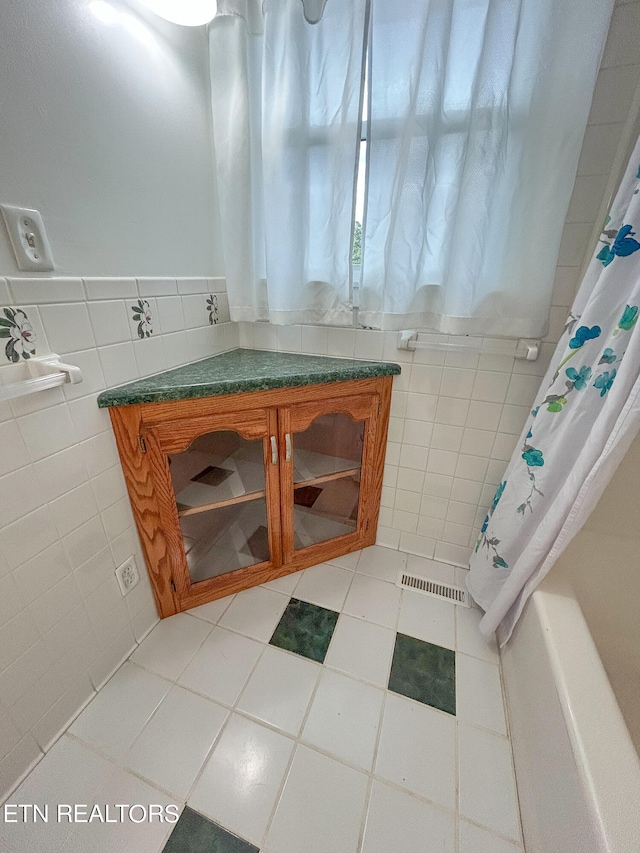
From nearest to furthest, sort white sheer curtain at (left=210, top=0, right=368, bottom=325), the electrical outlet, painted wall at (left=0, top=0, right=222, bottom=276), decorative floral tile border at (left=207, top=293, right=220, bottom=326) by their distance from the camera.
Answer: painted wall at (left=0, top=0, right=222, bottom=276), white sheer curtain at (left=210, top=0, right=368, bottom=325), the electrical outlet, decorative floral tile border at (left=207, top=293, right=220, bottom=326)

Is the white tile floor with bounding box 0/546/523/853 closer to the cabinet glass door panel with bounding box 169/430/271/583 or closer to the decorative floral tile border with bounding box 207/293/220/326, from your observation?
the cabinet glass door panel with bounding box 169/430/271/583

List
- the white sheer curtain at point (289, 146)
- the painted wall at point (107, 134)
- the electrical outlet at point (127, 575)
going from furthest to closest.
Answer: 1. the electrical outlet at point (127, 575)
2. the white sheer curtain at point (289, 146)
3. the painted wall at point (107, 134)

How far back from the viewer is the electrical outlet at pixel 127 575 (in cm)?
96

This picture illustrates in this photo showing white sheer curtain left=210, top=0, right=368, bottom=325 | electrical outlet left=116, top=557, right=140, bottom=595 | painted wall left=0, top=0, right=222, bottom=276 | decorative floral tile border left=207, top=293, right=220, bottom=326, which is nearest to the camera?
painted wall left=0, top=0, right=222, bottom=276

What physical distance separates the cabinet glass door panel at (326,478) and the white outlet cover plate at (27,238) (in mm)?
781

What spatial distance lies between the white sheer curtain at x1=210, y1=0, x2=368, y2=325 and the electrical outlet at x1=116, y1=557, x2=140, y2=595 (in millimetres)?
910

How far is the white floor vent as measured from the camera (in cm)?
123

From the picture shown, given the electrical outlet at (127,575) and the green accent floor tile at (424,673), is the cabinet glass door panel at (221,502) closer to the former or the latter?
the electrical outlet at (127,575)

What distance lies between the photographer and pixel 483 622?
3.38ft

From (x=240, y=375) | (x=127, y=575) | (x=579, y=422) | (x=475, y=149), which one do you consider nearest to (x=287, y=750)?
(x=127, y=575)

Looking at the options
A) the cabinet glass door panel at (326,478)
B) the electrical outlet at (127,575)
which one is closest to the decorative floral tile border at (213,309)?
the cabinet glass door panel at (326,478)

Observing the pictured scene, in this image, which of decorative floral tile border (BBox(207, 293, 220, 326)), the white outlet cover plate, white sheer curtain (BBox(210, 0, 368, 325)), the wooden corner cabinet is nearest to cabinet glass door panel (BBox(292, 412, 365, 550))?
the wooden corner cabinet

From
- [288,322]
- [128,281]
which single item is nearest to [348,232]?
[288,322]

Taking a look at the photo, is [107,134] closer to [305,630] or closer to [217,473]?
[217,473]
